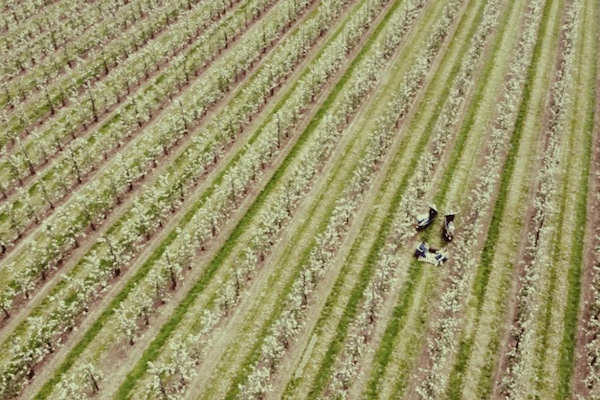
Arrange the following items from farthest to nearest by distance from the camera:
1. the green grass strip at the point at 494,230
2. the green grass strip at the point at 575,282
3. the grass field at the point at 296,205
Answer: the grass field at the point at 296,205, the green grass strip at the point at 575,282, the green grass strip at the point at 494,230

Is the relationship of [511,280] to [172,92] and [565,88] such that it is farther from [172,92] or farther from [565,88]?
[172,92]

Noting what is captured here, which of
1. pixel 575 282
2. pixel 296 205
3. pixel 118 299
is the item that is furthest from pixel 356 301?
pixel 118 299

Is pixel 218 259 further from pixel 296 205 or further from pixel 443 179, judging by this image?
pixel 443 179

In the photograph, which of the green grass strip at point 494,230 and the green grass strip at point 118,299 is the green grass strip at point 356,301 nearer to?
the green grass strip at point 494,230

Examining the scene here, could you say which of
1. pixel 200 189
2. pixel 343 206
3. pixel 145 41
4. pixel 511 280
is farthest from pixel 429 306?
pixel 145 41

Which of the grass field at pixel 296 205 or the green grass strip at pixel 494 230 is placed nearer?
the green grass strip at pixel 494 230

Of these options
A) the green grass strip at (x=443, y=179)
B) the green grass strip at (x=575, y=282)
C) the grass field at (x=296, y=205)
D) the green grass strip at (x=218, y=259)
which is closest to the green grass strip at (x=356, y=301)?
the grass field at (x=296, y=205)

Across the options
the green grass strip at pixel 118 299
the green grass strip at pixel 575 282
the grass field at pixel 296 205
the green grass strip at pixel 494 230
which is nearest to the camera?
the green grass strip at pixel 118 299
